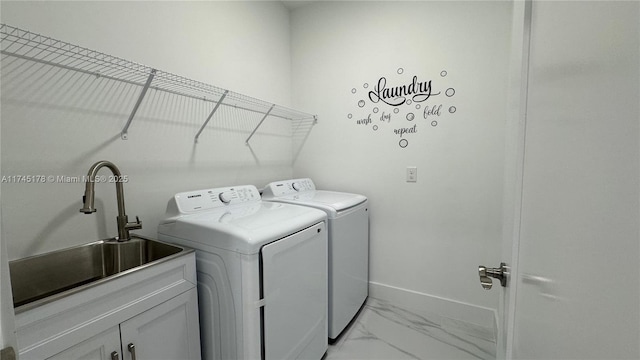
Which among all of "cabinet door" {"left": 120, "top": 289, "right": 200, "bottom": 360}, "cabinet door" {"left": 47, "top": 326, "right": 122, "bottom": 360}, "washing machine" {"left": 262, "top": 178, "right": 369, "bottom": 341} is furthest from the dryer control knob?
"cabinet door" {"left": 47, "top": 326, "right": 122, "bottom": 360}

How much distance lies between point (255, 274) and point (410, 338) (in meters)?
1.52

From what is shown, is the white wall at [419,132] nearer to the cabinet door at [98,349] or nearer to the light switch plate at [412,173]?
the light switch plate at [412,173]

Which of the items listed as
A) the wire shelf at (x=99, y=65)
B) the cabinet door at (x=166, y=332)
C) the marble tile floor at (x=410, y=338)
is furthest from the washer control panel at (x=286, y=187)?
the marble tile floor at (x=410, y=338)

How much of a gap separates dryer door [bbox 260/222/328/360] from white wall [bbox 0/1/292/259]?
0.91 meters

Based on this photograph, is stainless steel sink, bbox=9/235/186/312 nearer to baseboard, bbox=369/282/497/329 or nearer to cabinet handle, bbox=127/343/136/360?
cabinet handle, bbox=127/343/136/360

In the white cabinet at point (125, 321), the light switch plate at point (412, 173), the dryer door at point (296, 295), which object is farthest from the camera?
the light switch plate at point (412, 173)

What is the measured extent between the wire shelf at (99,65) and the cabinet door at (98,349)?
1.03 metres

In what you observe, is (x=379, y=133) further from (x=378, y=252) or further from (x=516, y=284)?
(x=516, y=284)

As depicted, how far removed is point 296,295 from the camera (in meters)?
1.46

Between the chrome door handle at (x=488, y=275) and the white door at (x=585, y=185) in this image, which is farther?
the chrome door handle at (x=488, y=275)

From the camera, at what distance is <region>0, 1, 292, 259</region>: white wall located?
1.13 meters

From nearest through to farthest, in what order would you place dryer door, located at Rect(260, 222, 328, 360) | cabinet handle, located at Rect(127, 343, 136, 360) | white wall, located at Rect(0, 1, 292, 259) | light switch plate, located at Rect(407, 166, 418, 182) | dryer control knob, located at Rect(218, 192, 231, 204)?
cabinet handle, located at Rect(127, 343, 136, 360) → white wall, located at Rect(0, 1, 292, 259) → dryer door, located at Rect(260, 222, 328, 360) → dryer control knob, located at Rect(218, 192, 231, 204) → light switch plate, located at Rect(407, 166, 418, 182)

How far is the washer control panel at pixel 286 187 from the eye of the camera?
7.28 feet

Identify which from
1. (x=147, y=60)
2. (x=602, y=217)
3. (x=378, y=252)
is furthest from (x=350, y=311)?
(x=147, y=60)
